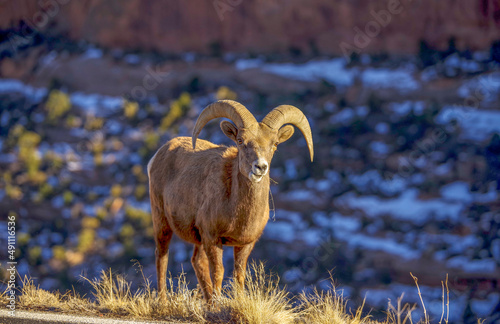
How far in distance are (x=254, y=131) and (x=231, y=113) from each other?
1.42ft

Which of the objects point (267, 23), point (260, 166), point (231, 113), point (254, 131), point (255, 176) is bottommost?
point (255, 176)

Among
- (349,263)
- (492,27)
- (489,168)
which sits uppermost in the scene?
(492,27)

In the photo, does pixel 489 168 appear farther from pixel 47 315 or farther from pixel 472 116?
pixel 47 315

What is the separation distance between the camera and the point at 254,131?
5.89 meters

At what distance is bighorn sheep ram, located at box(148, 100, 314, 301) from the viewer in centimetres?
591

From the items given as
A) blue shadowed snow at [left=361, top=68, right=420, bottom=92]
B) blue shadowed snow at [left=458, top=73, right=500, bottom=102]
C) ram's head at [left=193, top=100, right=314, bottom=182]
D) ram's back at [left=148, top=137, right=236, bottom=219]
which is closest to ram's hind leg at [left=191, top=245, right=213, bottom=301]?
ram's back at [left=148, top=137, right=236, bottom=219]

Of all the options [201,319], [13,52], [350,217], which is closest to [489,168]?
[350,217]

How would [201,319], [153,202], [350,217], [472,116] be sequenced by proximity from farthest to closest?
[472,116] → [350,217] → [153,202] → [201,319]

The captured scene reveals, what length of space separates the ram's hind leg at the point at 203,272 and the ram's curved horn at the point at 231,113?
145 centimetres

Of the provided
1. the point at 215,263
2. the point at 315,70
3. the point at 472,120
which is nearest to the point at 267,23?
the point at 315,70

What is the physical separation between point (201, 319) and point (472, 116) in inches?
929

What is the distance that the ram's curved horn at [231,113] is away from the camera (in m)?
6.00

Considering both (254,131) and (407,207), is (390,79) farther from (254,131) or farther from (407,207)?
(254,131)

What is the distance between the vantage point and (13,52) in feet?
99.2
